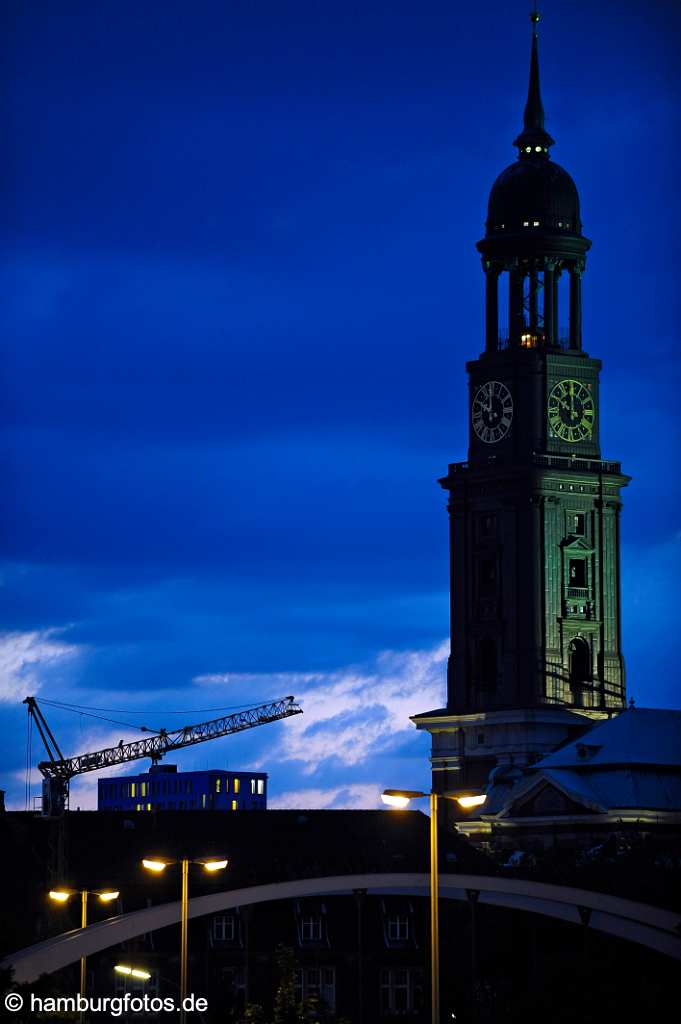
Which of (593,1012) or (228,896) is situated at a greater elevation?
(228,896)

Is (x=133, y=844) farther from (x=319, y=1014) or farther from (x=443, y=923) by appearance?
(x=319, y=1014)

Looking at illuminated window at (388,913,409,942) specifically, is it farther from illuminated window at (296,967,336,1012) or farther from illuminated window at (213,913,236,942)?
illuminated window at (213,913,236,942)

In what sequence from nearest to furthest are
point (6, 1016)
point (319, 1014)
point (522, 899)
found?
point (6, 1016), point (319, 1014), point (522, 899)

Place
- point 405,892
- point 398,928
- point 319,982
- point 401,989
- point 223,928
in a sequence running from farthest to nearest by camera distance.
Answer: point 398,928 < point 319,982 < point 405,892 < point 223,928 < point 401,989

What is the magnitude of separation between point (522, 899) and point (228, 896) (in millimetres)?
19223

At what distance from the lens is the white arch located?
135 meters

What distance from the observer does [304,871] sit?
182 metres

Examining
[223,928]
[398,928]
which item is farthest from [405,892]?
[223,928]

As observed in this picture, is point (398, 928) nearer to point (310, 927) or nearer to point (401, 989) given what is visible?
point (401, 989)

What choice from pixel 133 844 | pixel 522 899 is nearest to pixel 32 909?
pixel 133 844

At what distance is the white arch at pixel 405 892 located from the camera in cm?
13512

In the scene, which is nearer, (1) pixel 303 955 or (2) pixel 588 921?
(2) pixel 588 921

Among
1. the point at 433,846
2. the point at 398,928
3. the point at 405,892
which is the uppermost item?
the point at 405,892

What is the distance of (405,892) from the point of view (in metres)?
172
